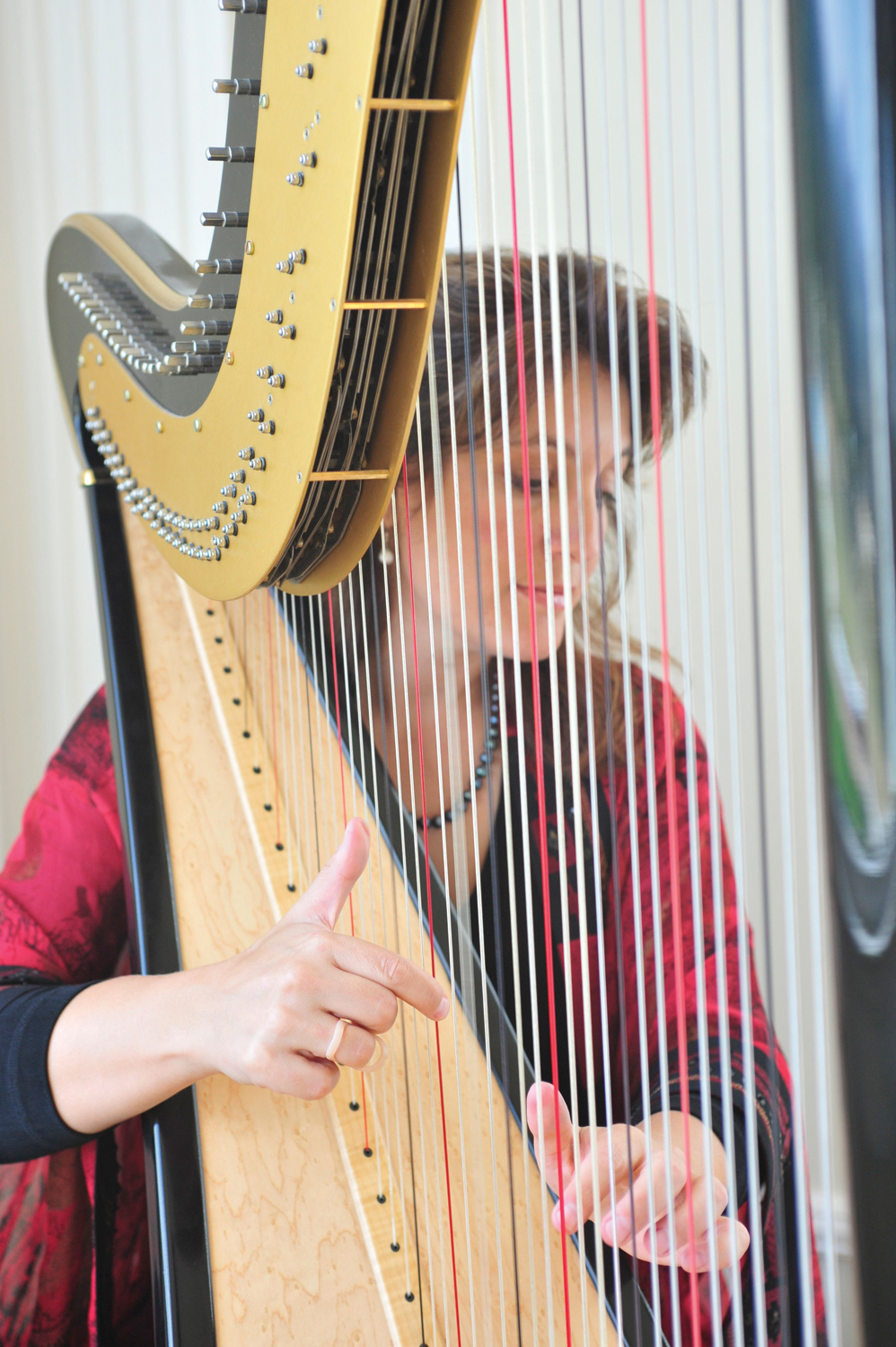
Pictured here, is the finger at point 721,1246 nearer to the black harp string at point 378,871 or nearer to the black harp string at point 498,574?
the black harp string at point 498,574

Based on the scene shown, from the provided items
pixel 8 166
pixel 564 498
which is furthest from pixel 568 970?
pixel 8 166

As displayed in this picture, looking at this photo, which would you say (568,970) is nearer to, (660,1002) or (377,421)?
(660,1002)

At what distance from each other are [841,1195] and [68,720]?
224 cm

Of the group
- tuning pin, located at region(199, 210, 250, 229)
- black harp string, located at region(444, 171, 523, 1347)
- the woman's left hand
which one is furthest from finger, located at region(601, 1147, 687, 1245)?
tuning pin, located at region(199, 210, 250, 229)

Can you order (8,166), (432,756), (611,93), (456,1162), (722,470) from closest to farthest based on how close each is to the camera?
(722,470) < (456,1162) < (432,756) < (611,93) < (8,166)

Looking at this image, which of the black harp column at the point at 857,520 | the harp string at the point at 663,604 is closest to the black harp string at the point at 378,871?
the harp string at the point at 663,604

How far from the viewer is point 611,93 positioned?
50.4 inches

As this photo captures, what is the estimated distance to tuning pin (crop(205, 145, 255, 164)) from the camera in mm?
609

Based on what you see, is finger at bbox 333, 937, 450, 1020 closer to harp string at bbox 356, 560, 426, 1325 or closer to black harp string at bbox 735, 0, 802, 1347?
harp string at bbox 356, 560, 426, 1325

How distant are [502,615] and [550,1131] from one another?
1.23 ft

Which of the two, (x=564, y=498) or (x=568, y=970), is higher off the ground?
(x=564, y=498)

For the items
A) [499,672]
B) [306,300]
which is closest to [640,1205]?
[499,672]

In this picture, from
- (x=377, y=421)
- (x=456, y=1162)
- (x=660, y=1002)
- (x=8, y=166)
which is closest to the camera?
(x=660, y=1002)

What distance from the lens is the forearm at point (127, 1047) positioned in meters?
0.79
